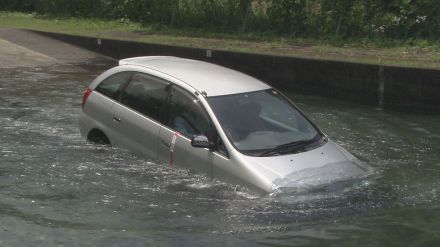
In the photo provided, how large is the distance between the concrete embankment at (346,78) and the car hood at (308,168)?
620cm

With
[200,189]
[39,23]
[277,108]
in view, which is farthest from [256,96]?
[39,23]

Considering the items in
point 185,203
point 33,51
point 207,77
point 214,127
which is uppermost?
point 207,77

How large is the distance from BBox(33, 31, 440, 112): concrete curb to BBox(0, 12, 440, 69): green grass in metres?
0.71

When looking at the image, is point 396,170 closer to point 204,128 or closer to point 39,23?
point 204,128

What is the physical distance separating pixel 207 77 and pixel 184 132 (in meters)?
0.89

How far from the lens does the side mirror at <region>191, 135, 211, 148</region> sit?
7723 millimetres

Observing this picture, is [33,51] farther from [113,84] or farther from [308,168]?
[308,168]

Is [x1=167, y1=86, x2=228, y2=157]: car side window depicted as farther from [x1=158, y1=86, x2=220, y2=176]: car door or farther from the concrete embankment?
the concrete embankment

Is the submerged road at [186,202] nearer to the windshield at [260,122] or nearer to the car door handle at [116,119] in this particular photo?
the car door handle at [116,119]

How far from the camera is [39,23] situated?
96.8 ft

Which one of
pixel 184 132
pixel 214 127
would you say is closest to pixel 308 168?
Answer: pixel 214 127

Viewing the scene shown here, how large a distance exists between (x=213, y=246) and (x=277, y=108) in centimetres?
Answer: 266

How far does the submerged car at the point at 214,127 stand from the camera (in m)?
7.47

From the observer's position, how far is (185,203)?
760cm
